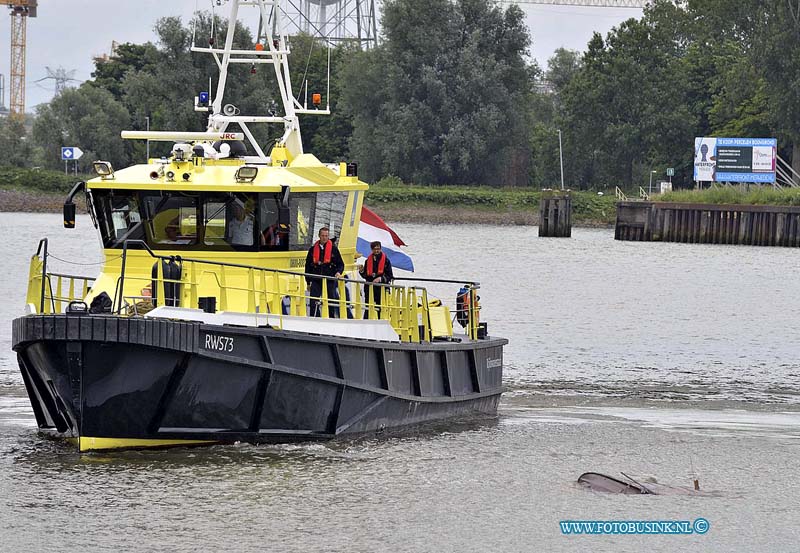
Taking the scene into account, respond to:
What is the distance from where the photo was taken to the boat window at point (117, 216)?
15438 mm

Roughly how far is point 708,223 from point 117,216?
2146 inches

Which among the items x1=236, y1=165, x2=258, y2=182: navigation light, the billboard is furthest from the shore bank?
x1=236, y1=165, x2=258, y2=182: navigation light

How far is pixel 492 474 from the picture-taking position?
607 inches

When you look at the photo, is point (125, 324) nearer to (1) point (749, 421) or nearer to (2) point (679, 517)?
(2) point (679, 517)

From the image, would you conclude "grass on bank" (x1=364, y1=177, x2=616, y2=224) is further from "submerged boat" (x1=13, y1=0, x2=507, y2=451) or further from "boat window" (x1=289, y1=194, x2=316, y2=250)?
"boat window" (x1=289, y1=194, x2=316, y2=250)

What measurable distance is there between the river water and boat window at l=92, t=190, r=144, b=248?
7.49 feet

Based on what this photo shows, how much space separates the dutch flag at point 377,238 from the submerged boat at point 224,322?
0.76 metres

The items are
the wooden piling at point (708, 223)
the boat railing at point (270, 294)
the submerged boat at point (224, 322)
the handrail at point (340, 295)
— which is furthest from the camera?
the wooden piling at point (708, 223)

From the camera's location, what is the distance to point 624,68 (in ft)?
289

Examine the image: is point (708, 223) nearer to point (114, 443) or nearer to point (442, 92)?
point (442, 92)

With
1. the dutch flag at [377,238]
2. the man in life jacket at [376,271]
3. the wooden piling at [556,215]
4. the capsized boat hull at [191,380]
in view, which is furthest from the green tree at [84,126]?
the capsized boat hull at [191,380]

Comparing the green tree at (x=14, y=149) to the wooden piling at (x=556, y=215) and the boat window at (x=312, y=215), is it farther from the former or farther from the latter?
the boat window at (x=312, y=215)

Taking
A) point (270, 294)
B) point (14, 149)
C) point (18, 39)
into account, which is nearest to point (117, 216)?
point (270, 294)

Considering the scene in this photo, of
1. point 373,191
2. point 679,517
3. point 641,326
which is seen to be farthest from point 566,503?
point 373,191
